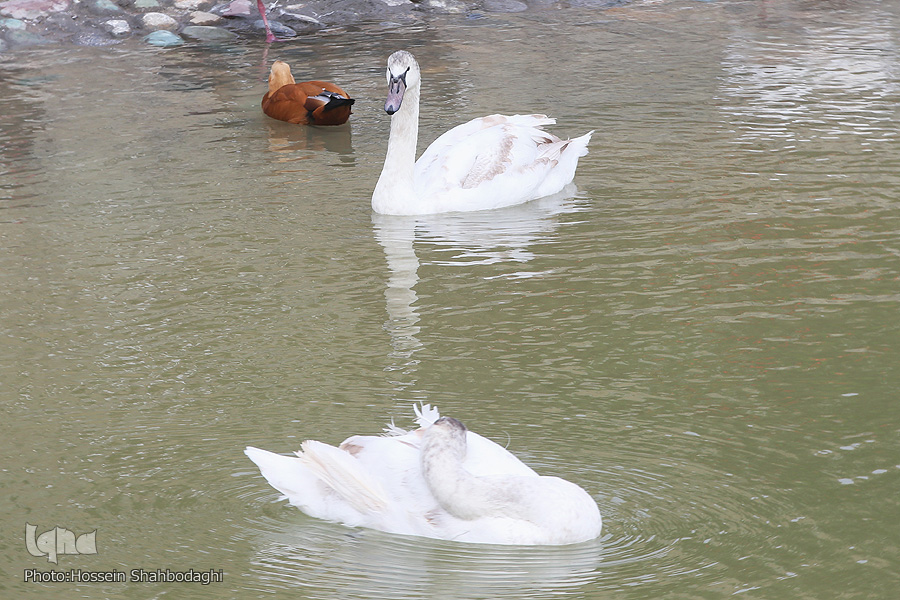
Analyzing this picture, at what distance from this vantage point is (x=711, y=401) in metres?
5.78

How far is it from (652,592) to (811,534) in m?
0.72

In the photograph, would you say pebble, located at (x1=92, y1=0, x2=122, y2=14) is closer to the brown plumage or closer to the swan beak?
the brown plumage

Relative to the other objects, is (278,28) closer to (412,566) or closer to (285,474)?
(285,474)

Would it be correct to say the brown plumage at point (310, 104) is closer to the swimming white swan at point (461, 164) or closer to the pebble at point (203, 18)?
the swimming white swan at point (461, 164)

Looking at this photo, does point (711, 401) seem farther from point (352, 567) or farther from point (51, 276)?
point (51, 276)

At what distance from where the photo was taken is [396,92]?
31.5ft

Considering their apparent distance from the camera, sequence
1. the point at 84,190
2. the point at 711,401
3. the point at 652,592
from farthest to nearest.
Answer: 1. the point at 84,190
2. the point at 711,401
3. the point at 652,592

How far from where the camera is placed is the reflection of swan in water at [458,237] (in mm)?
7520

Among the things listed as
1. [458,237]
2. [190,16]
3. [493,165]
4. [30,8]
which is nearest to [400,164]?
[493,165]

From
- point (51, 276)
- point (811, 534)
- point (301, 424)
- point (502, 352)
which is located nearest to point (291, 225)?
point (51, 276)

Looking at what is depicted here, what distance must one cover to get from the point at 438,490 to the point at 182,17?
15.1 m

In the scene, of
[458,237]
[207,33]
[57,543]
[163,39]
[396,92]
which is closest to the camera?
[57,543]

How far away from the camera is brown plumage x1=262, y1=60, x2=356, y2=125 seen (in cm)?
1199

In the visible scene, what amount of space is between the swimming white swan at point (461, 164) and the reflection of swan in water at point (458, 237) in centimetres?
10
